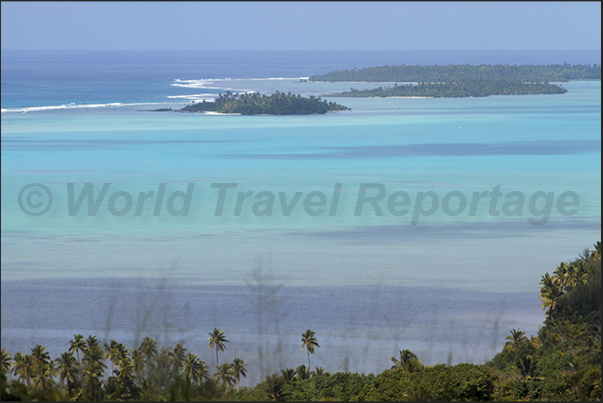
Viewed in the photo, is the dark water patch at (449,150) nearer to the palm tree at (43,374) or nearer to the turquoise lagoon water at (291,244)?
the turquoise lagoon water at (291,244)

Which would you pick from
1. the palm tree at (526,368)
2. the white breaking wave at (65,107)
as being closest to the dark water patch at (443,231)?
the palm tree at (526,368)

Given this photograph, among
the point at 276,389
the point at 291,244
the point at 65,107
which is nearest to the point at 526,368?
the point at 276,389

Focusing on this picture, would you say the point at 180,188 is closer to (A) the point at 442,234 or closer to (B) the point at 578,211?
(A) the point at 442,234

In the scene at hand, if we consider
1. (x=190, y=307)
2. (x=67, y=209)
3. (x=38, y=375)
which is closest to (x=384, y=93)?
(x=67, y=209)

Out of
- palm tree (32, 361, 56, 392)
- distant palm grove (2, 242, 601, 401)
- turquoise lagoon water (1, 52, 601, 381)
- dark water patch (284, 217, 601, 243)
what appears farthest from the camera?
dark water patch (284, 217, 601, 243)

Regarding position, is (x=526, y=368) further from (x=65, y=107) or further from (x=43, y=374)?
(x=65, y=107)

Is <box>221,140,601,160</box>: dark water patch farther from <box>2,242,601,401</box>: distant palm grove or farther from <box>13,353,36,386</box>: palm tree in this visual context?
<box>13,353,36,386</box>: palm tree

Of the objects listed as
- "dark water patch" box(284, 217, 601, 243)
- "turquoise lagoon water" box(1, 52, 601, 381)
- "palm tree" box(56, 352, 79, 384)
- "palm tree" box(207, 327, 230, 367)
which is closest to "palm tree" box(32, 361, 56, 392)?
"palm tree" box(56, 352, 79, 384)
